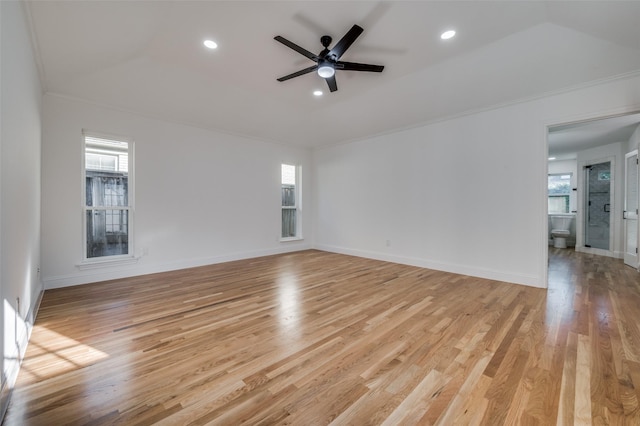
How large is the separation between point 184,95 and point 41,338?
11.2 feet

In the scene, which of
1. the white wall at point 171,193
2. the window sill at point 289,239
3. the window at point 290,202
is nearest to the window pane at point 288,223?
the window at point 290,202

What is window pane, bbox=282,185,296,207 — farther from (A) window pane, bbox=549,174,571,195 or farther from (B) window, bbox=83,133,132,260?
(A) window pane, bbox=549,174,571,195

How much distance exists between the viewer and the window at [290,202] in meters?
6.77

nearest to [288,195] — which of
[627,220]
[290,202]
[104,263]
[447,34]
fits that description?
[290,202]

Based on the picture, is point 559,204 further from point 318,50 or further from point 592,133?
point 318,50

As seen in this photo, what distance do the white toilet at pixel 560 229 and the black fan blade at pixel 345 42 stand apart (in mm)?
8088

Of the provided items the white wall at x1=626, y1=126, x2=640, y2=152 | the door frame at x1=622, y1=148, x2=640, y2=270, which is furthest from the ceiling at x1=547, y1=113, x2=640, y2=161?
the door frame at x1=622, y1=148, x2=640, y2=270

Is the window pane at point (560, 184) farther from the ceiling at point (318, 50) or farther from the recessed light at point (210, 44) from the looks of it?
the recessed light at point (210, 44)

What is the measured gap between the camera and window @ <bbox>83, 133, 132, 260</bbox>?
399 cm

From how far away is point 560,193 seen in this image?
28.0 ft

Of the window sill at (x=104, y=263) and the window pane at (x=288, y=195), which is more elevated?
the window pane at (x=288, y=195)

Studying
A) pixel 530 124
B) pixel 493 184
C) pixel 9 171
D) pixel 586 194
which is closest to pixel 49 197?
pixel 9 171

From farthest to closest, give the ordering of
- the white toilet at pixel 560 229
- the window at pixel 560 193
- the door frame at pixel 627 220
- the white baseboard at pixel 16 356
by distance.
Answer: the window at pixel 560 193 → the white toilet at pixel 560 229 → the door frame at pixel 627 220 → the white baseboard at pixel 16 356

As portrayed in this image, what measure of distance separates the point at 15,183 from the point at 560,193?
39.3 feet
